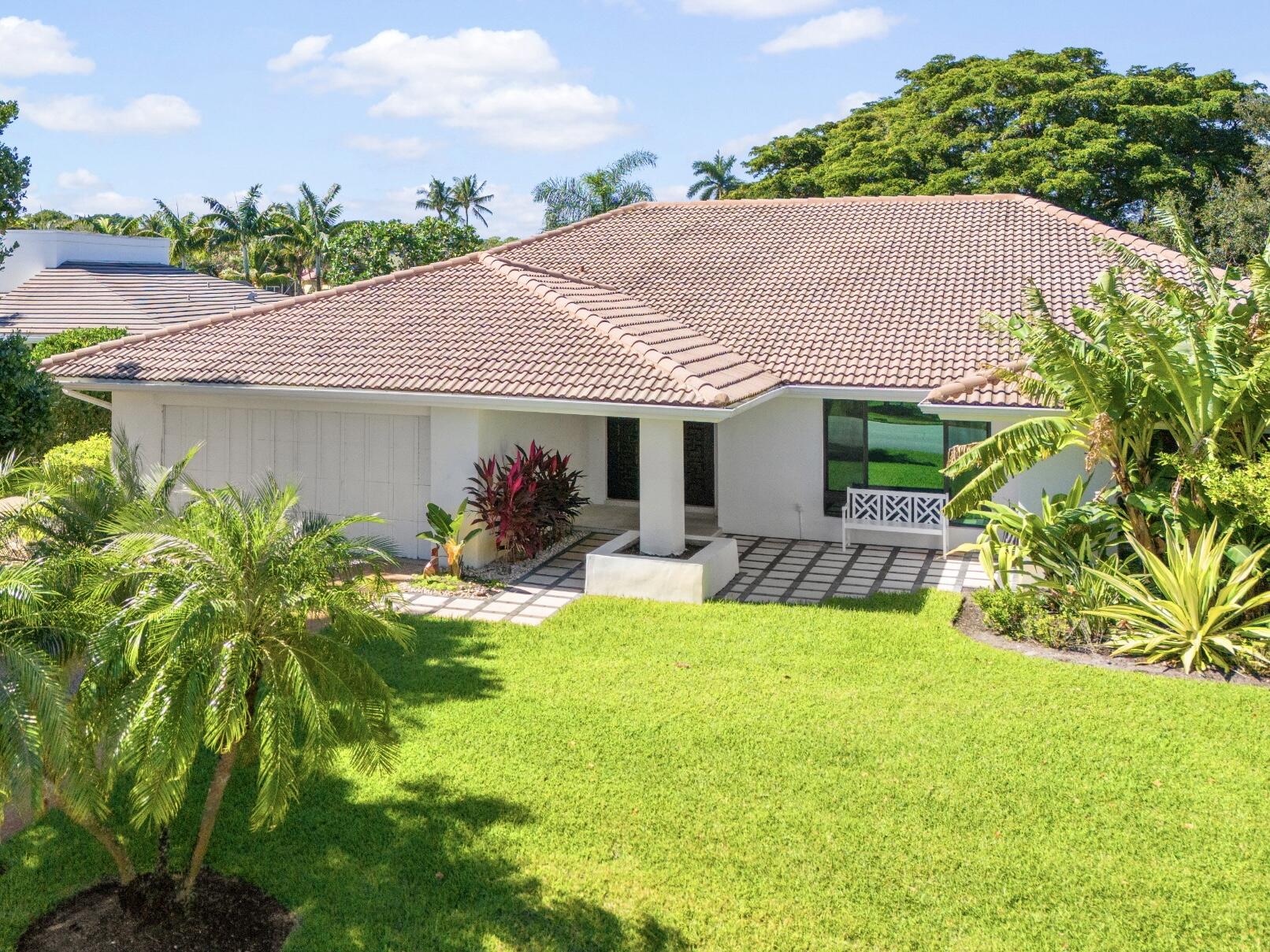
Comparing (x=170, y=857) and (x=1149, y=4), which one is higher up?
(x=1149, y=4)

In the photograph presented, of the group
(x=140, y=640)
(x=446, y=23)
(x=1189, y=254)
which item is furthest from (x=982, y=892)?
(x=446, y=23)

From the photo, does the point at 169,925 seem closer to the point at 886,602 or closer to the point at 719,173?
the point at 886,602

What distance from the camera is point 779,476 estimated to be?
18.4 m

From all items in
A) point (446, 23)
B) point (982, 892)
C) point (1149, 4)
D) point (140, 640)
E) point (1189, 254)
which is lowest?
point (982, 892)

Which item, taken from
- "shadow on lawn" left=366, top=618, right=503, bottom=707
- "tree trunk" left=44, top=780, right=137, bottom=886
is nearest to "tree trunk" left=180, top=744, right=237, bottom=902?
"tree trunk" left=44, top=780, right=137, bottom=886

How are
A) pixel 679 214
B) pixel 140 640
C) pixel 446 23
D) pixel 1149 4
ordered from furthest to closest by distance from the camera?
pixel 679 214 < pixel 1149 4 < pixel 446 23 < pixel 140 640

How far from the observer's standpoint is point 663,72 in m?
21.4

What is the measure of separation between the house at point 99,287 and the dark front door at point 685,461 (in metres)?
13.1

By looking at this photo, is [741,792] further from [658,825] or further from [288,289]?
[288,289]

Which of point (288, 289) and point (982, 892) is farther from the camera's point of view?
point (288, 289)

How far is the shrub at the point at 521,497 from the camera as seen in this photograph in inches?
631

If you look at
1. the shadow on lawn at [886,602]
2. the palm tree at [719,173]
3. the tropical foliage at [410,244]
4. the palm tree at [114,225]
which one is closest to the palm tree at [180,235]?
the palm tree at [114,225]

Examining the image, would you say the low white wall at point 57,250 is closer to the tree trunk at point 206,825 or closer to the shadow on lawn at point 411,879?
the shadow on lawn at point 411,879

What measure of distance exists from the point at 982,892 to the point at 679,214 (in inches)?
823
